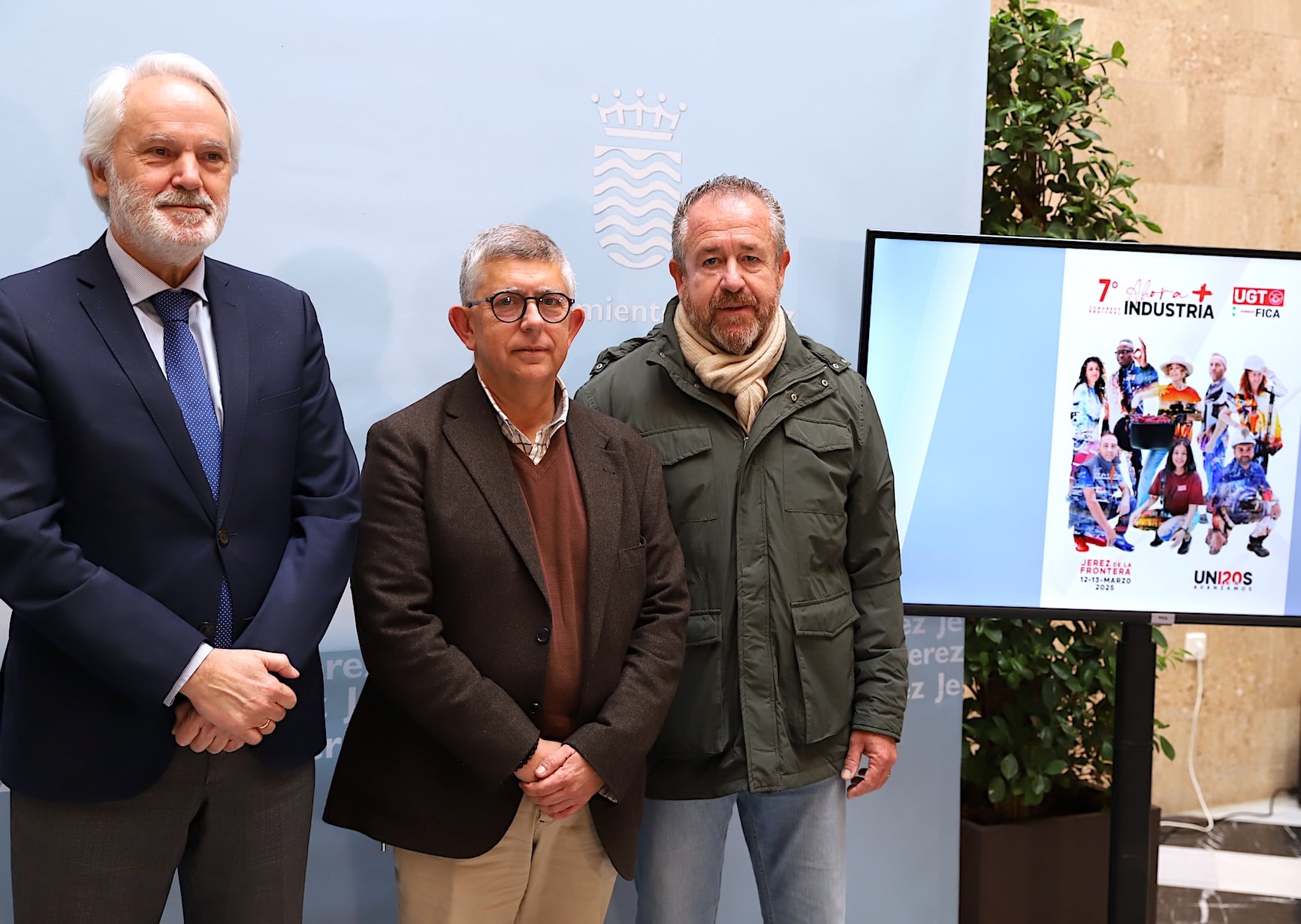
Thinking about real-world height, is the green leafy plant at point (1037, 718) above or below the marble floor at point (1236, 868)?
A: above

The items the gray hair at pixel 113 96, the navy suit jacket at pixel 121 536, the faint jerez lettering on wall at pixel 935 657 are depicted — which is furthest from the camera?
the faint jerez lettering on wall at pixel 935 657

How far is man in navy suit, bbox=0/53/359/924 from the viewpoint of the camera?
1.61m

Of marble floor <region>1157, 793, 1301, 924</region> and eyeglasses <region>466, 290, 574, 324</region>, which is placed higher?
eyeglasses <region>466, 290, 574, 324</region>

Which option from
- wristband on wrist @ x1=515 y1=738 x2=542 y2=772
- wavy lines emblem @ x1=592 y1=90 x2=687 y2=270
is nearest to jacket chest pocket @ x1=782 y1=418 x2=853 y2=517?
wristband on wrist @ x1=515 y1=738 x2=542 y2=772

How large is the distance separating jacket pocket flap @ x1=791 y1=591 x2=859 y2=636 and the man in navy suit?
83 cm

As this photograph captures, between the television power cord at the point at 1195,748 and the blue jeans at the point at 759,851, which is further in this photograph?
the television power cord at the point at 1195,748

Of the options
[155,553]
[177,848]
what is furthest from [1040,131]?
[177,848]

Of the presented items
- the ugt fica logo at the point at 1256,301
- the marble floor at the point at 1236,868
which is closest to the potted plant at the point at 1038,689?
the marble floor at the point at 1236,868

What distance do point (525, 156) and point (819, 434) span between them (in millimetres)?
938

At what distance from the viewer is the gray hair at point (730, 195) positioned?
7.22ft

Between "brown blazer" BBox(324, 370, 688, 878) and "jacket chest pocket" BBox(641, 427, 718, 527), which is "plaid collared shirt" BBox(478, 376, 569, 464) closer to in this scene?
"brown blazer" BBox(324, 370, 688, 878)

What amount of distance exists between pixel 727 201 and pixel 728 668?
2.83 ft

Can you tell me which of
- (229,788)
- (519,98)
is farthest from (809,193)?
(229,788)

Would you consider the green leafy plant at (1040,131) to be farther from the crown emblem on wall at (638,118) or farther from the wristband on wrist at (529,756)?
the wristband on wrist at (529,756)
